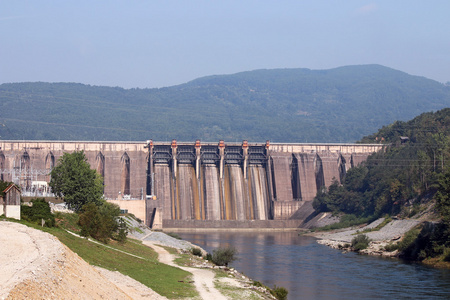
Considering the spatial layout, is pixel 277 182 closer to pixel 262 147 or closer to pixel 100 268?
pixel 262 147

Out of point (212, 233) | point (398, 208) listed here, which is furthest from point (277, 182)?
point (398, 208)

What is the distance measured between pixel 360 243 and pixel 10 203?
174 feet

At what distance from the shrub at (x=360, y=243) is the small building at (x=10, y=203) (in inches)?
2032

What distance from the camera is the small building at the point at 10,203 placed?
41656mm

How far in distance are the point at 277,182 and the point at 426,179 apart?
37000 mm

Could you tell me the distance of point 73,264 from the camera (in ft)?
90.2

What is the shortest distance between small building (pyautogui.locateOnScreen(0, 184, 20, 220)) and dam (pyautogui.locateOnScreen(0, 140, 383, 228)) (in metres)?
76.6

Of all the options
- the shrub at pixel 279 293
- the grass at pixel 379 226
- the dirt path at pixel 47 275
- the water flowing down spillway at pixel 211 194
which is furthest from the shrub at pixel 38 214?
the water flowing down spillway at pixel 211 194

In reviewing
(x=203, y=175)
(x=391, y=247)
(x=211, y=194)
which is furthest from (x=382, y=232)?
(x=203, y=175)

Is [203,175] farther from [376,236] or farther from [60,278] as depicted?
[60,278]

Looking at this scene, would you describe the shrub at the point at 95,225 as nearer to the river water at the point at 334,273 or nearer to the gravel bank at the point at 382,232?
the river water at the point at 334,273

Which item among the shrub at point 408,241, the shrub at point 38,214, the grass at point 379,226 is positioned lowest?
the shrub at point 408,241

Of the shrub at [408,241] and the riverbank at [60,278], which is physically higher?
the riverbank at [60,278]

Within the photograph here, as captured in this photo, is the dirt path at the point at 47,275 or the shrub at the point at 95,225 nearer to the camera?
the dirt path at the point at 47,275
